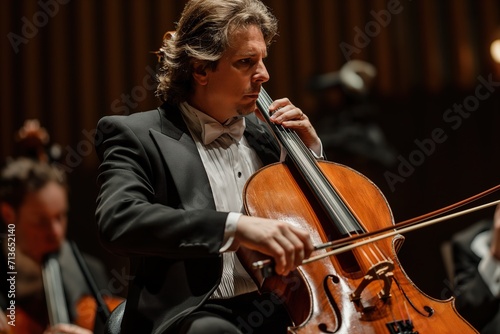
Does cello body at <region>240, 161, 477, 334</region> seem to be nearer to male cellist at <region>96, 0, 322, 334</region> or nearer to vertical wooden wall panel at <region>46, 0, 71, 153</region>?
male cellist at <region>96, 0, 322, 334</region>

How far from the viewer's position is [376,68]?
154 inches

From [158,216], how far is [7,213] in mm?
1267

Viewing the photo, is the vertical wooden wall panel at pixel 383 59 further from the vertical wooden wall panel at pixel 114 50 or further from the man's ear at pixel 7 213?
the man's ear at pixel 7 213

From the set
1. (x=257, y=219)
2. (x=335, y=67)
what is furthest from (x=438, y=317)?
(x=335, y=67)

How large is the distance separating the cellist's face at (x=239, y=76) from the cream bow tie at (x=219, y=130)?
31mm

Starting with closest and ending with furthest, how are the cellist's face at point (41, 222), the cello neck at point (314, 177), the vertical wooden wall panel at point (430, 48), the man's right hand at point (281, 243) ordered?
1. the man's right hand at point (281, 243)
2. the cello neck at point (314, 177)
3. the cellist's face at point (41, 222)
4. the vertical wooden wall panel at point (430, 48)

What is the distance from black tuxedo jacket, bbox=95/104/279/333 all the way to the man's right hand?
9 cm

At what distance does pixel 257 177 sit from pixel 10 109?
2.54m

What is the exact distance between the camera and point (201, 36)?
5.55 feet

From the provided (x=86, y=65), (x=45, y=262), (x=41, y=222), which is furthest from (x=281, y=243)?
(x=86, y=65)

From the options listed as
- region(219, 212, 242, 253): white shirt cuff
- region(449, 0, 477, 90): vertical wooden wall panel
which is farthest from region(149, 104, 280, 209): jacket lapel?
region(449, 0, 477, 90): vertical wooden wall panel

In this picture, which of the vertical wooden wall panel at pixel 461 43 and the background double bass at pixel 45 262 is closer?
the background double bass at pixel 45 262

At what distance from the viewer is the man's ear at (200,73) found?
5.63 feet

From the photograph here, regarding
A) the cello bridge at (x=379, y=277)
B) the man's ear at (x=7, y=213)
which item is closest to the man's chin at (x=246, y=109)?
the cello bridge at (x=379, y=277)
